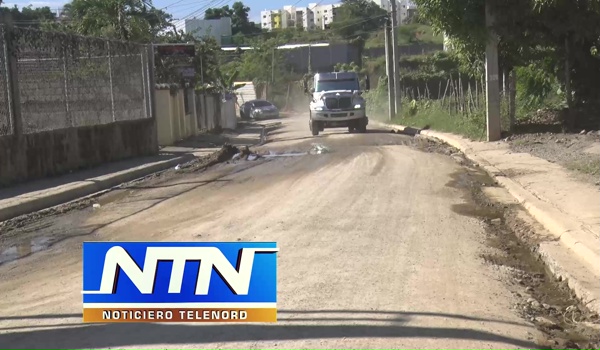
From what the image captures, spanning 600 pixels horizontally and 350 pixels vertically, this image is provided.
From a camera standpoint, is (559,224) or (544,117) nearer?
(559,224)

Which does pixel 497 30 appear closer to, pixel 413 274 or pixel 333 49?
pixel 413 274

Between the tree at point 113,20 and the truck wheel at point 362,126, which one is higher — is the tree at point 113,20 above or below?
above

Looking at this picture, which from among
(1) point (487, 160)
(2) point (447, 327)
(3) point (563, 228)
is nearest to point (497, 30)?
(1) point (487, 160)

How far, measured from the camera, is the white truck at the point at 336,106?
104ft

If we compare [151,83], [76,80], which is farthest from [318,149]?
[76,80]

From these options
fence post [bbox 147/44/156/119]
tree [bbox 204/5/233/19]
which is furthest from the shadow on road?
tree [bbox 204/5/233/19]

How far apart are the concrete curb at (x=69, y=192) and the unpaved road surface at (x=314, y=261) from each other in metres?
0.66

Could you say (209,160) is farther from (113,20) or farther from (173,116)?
(113,20)

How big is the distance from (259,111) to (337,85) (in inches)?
953

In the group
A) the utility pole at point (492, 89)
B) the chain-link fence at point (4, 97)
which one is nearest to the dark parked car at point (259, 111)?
the utility pole at point (492, 89)

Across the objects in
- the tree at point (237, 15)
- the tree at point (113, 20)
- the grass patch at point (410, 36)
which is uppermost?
the tree at point (237, 15)

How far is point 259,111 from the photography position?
186 feet

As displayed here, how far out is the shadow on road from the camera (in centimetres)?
583

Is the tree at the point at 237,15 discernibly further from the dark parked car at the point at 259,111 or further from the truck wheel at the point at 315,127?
the truck wheel at the point at 315,127
